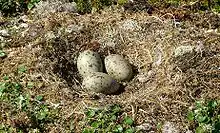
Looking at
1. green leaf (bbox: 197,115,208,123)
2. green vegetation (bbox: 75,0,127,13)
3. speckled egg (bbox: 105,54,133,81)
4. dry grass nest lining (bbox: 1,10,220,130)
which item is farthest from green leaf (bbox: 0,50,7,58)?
green leaf (bbox: 197,115,208,123)

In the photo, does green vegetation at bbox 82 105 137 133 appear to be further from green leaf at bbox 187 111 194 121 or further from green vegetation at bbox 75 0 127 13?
green vegetation at bbox 75 0 127 13

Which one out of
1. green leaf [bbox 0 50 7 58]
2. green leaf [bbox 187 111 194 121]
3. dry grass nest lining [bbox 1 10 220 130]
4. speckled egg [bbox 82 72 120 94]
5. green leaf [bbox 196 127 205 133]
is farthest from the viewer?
green leaf [bbox 0 50 7 58]

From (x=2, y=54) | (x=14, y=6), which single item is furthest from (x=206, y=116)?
(x=14, y=6)

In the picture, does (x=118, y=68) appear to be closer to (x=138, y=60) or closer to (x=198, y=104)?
(x=138, y=60)

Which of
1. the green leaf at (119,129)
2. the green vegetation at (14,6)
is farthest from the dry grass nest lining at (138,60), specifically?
the green vegetation at (14,6)

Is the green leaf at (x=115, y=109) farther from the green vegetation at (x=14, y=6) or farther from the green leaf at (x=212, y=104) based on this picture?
the green vegetation at (x=14, y=6)

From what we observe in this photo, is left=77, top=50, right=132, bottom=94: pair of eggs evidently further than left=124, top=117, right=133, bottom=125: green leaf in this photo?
Yes

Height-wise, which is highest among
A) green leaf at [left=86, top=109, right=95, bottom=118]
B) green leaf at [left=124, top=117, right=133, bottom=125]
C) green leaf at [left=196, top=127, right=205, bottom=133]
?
green leaf at [left=86, top=109, right=95, bottom=118]
